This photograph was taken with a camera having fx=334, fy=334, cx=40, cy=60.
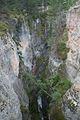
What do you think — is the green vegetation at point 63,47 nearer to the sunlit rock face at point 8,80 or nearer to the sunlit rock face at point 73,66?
the sunlit rock face at point 73,66

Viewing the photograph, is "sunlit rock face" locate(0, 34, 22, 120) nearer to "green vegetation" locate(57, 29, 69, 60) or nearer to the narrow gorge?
the narrow gorge

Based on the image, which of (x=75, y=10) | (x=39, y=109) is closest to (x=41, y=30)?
(x=75, y=10)

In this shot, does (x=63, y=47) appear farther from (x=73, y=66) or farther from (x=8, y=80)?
(x=8, y=80)

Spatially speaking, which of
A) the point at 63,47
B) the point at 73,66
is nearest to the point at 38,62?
the point at 63,47

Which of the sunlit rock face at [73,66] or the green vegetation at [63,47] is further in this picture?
the green vegetation at [63,47]

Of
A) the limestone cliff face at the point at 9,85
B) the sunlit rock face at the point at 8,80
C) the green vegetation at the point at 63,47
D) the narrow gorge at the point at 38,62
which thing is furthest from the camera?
the green vegetation at the point at 63,47

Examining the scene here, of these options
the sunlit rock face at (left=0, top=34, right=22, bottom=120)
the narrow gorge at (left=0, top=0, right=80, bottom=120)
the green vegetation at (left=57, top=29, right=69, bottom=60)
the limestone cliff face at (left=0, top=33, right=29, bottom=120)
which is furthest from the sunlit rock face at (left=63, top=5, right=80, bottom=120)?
the sunlit rock face at (left=0, top=34, right=22, bottom=120)

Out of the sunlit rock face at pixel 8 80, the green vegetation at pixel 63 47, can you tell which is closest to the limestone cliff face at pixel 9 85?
the sunlit rock face at pixel 8 80

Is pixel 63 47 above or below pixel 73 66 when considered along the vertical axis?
above

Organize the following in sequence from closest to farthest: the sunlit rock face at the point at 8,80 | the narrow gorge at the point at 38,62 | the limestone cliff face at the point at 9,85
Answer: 1. the sunlit rock face at the point at 8,80
2. the limestone cliff face at the point at 9,85
3. the narrow gorge at the point at 38,62
